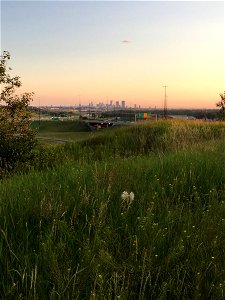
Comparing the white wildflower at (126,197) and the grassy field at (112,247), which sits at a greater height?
the white wildflower at (126,197)

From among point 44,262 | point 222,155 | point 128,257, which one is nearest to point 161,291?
point 128,257

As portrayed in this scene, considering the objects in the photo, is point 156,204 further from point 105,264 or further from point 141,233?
point 105,264

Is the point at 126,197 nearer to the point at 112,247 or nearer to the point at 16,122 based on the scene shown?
the point at 112,247

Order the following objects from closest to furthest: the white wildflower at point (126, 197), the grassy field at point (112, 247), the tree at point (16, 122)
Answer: the grassy field at point (112, 247) → the white wildflower at point (126, 197) → the tree at point (16, 122)

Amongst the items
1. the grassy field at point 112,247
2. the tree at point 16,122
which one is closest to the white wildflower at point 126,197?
the grassy field at point 112,247

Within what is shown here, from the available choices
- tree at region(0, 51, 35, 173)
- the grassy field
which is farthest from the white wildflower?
tree at region(0, 51, 35, 173)

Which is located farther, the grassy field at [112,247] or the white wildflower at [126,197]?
the white wildflower at [126,197]

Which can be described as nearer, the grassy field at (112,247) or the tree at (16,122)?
the grassy field at (112,247)

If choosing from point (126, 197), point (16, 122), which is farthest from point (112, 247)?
point (16, 122)

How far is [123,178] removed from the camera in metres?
5.50

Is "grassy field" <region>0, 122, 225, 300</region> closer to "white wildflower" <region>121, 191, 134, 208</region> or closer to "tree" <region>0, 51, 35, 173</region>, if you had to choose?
"white wildflower" <region>121, 191, 134, 208</region>

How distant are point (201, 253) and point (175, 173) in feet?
9.86

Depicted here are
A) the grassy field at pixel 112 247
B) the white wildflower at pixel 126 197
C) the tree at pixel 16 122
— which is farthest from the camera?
the tree at pixel 16 122

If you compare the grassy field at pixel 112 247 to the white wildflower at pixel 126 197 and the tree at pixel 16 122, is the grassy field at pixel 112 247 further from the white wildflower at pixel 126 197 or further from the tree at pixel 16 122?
the tree at pixel 16 122
